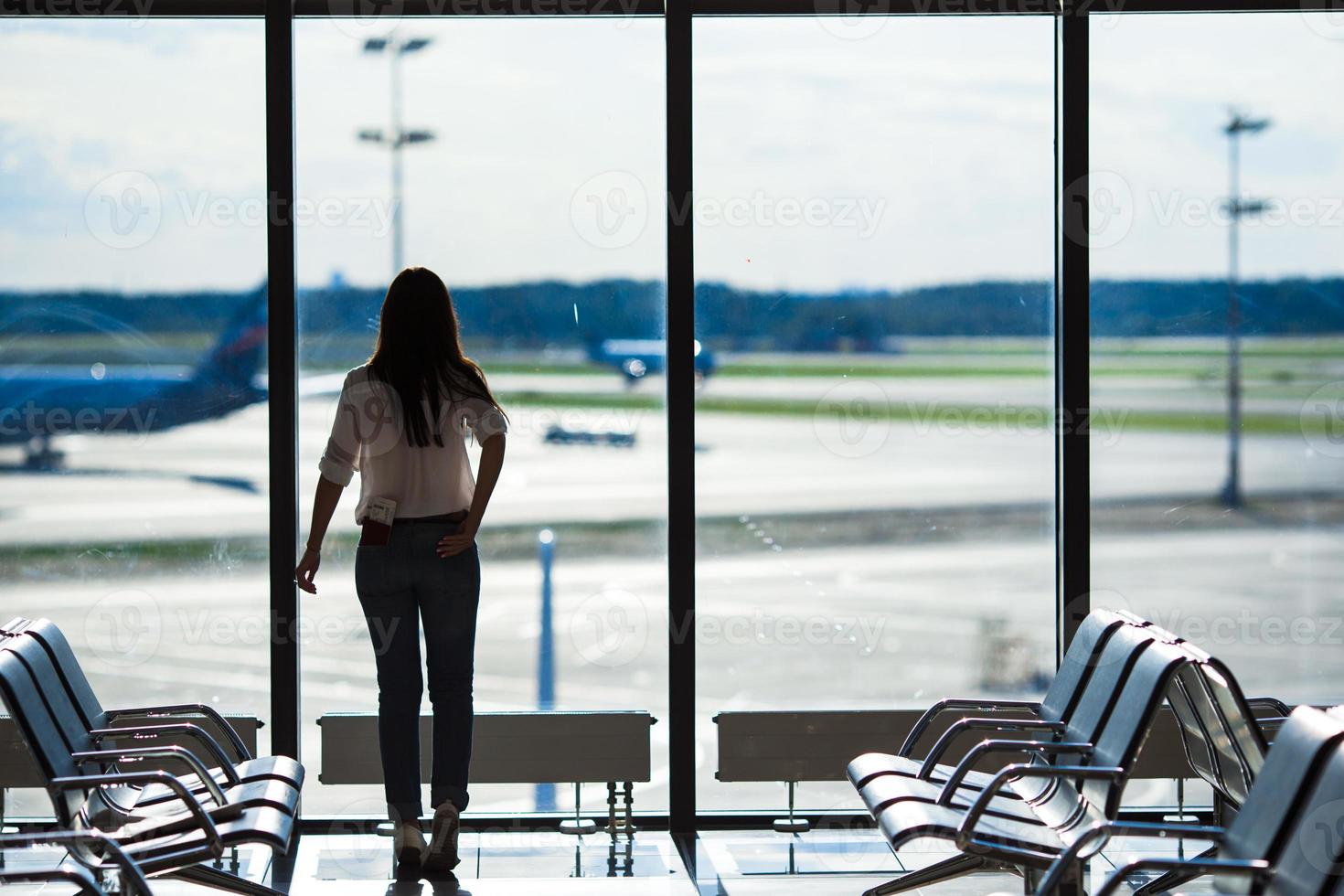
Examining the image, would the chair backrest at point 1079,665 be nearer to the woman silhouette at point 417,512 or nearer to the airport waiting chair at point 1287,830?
the airport waiting chair at point 1287,830

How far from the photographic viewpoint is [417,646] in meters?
3.79

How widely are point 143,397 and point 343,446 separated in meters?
0.99

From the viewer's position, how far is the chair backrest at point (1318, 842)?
7.31 feet

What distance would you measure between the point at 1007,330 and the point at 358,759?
8.15 feet

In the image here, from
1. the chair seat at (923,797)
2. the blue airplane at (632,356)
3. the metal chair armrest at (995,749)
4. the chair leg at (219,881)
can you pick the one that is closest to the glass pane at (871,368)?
the blue airplane at (632,356)

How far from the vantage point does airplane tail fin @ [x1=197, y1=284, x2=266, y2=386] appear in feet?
14.2

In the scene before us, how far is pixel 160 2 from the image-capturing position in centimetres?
425

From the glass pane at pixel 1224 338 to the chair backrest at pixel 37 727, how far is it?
3.12 metres

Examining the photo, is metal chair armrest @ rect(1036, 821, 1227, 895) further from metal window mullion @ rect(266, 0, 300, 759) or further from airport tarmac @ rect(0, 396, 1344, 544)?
metal window mullion @ rect(266, 0, 300, 759)

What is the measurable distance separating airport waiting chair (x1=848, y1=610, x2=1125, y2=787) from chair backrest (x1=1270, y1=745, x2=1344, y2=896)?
0.87 m

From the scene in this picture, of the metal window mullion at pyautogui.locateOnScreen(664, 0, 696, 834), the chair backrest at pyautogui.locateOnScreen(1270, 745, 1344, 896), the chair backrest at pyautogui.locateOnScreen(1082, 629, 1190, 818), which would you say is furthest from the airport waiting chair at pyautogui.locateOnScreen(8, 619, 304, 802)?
the chair backrest at pyautogui.locateOnScreen(1270, 745, 1344, 896)

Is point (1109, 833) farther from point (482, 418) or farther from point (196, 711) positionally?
point (196, 711)

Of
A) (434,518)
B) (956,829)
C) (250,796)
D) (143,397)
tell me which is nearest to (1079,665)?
(956,829)

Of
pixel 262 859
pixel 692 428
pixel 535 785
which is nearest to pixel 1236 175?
pixel 692 428
